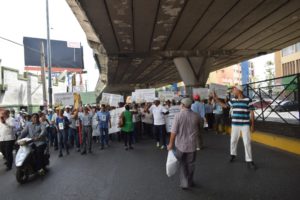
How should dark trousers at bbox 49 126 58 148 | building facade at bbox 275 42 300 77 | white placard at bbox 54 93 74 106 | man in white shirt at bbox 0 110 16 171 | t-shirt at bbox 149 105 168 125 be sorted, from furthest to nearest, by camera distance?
1. building facade at bbox 275 42 300 77
2. white placard at bbox 54 93 74 106
3. dark trousers at bbox 49 126 58 148
4. t-shirt at bbox 149 105 168 125
5. man in white shirt at bbox 0 110 16 171

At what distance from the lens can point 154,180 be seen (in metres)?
7.61

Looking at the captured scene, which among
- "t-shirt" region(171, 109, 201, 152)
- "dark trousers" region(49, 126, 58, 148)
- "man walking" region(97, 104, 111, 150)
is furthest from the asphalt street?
"dark trousers" region(49, 126, 58, 148)

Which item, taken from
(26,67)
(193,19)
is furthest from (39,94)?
(193,19)

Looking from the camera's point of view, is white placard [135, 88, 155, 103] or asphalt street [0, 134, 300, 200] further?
white placard [135, 88, 155, 103]

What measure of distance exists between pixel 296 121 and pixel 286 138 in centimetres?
55

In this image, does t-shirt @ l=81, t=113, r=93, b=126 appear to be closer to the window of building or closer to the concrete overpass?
the concrete overpass

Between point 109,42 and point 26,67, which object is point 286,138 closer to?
point 109,42

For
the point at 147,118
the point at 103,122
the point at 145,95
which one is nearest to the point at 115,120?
the point at 147,118

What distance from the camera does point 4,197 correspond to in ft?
23.4

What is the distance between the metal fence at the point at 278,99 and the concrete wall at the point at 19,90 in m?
18.0

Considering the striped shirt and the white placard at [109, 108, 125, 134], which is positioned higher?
the striped shirt

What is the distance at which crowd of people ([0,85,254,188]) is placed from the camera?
675cm

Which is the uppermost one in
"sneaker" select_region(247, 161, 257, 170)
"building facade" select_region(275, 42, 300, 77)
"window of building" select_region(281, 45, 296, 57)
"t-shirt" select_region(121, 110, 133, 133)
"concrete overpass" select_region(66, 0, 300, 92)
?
"window of building" select_region(281, 45, 296, 57)

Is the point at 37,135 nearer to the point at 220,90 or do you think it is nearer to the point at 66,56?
the point at 220,90
